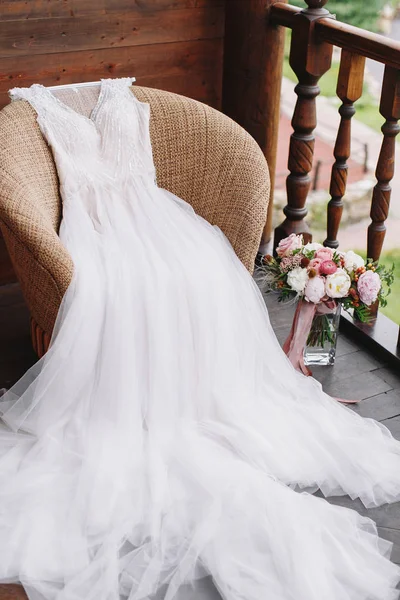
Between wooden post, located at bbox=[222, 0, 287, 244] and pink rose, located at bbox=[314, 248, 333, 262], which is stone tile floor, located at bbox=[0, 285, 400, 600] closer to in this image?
pink rose, located at bbox=[314, 248, 333, 262]

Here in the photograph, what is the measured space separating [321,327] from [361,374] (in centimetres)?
25

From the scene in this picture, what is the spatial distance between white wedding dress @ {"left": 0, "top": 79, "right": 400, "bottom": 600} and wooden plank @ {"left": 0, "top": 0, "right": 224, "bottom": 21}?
0.50 meters

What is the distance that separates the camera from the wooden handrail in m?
2.41

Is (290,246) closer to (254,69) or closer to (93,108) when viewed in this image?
(93,108)

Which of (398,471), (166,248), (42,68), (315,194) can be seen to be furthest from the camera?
(315,194)

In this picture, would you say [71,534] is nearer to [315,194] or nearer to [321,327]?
[321,327]

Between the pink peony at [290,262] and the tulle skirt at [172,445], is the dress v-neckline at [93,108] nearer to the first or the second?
the tulle skirt at [172,445]

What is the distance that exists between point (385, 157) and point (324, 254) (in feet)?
1.65

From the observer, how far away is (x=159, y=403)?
2135 millimetres

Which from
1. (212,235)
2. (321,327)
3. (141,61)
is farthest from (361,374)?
(141,61)

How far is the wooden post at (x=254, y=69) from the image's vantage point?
9.98 ft

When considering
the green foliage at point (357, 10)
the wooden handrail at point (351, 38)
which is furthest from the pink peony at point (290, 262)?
the green foliage at point (357, 10)

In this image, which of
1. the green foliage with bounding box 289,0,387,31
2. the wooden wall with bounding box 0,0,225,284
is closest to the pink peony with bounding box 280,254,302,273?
the wooden wall with bounding box 0,0,225,284

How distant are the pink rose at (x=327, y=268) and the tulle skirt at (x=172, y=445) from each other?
23 cm
